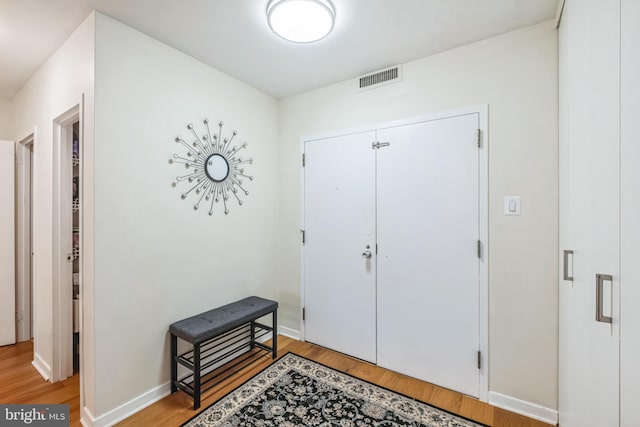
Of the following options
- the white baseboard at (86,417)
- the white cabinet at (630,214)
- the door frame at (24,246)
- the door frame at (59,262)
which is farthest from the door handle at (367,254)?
the door frame at (24,246)

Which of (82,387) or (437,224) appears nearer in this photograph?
(82,387)

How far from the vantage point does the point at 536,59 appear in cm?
176

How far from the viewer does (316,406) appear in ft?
6.14

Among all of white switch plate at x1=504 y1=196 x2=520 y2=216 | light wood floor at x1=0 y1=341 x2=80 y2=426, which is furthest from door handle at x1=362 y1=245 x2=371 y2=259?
light wood floor at x1=0 y1=341 x2=80 y2=426

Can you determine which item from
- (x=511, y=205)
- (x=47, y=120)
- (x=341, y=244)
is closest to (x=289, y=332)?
(x=341, y=244)

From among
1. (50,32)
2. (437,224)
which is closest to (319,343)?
(437,224)

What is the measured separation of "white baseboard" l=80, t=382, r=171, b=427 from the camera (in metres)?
1.66

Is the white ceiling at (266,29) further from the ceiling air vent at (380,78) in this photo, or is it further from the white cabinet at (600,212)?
the white cabinet at (600,212)

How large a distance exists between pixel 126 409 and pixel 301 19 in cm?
268

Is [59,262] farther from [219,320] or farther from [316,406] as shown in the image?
[316,406]

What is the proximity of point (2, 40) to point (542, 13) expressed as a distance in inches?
141

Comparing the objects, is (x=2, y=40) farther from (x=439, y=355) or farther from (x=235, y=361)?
(x=439, y=355)

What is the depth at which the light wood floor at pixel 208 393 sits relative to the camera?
176cm

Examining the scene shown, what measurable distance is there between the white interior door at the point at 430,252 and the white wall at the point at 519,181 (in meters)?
0.13
